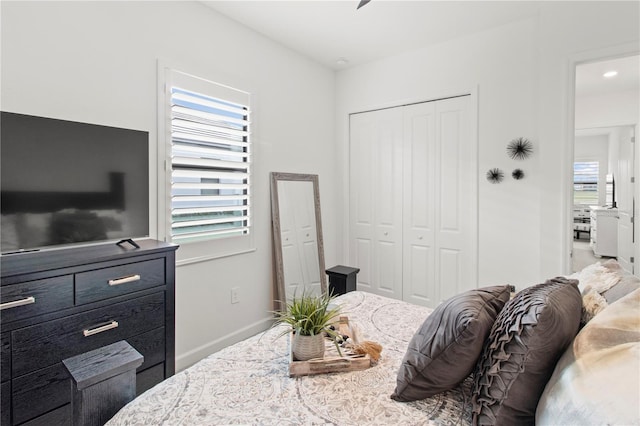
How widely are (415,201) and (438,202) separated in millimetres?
251

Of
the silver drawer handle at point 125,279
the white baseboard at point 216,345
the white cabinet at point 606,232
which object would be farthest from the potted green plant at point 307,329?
the white cabinet at point 606,232

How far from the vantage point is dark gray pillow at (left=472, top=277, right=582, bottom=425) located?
894mm

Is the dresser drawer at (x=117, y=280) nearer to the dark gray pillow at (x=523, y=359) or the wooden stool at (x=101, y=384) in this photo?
the wooden stool at (x=101, y=384)

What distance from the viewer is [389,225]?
12.5ft

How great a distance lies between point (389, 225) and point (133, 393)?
307cm

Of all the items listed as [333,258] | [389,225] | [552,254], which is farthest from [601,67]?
[333,258]

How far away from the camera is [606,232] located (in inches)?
226

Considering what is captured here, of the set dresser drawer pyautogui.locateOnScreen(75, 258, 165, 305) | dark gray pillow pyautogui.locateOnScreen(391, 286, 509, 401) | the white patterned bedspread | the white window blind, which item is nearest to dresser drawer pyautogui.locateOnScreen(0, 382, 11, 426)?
dresser drawer pyautogui.locateOnScreen(75, 258, 165, 305)

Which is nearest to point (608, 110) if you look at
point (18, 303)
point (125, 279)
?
point (125, 279)

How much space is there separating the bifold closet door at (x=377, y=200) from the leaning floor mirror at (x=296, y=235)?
1.72 feet

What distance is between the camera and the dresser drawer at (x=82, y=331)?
1.45 meters

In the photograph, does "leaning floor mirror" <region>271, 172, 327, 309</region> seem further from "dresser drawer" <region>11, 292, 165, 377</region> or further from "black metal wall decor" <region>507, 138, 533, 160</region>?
"black metal wall decor" <region>507, 138, 533, 160</region>

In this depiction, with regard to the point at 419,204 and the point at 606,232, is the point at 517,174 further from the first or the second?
the point at 606,232

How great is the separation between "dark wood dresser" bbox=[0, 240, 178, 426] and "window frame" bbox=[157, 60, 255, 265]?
0.54 m
